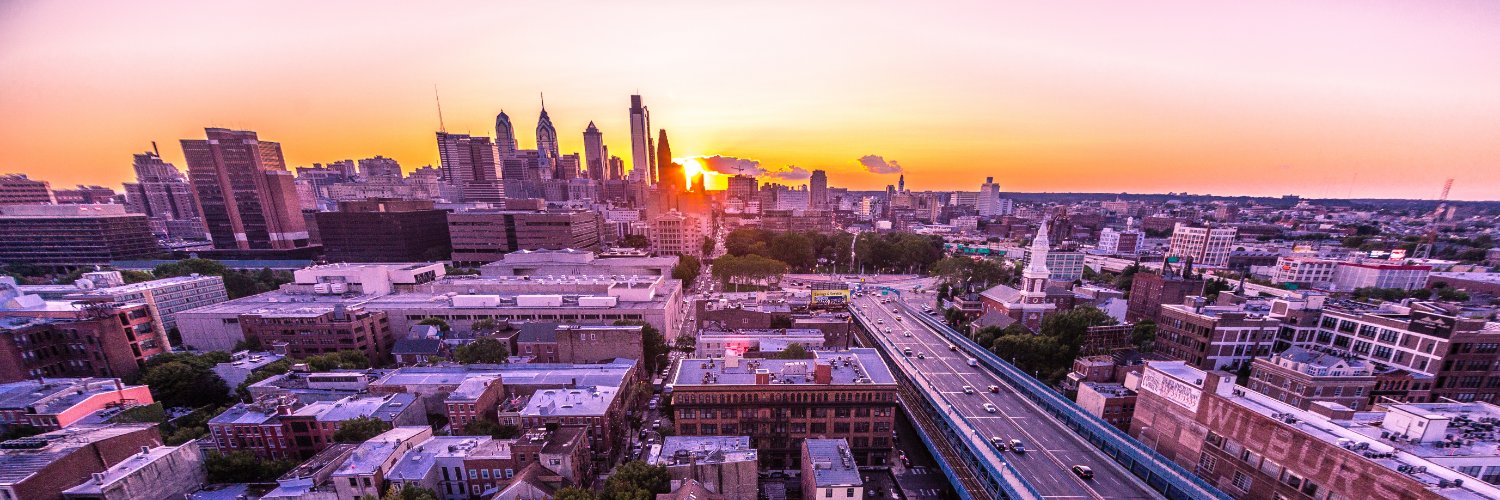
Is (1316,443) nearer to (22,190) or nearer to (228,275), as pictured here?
(228,275)

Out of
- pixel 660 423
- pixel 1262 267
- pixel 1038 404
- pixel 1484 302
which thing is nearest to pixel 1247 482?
pixel 1038 404

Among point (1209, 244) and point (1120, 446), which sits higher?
A: point (1209, 244)

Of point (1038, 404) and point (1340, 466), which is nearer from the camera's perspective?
point (1340, 466)

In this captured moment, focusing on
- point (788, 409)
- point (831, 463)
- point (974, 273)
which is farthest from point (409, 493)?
point (974, 273)

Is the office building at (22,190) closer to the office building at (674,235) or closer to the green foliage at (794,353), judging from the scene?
the office building at (674,235)

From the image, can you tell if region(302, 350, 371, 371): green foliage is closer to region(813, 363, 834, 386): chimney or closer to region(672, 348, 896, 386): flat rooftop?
region(672, 348, 896, 386): flat rooftop

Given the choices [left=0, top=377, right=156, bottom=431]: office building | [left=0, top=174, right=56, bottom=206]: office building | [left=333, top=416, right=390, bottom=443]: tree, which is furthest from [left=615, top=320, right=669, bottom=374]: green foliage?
[left=0, top=174, right=56, bottom=206]: office building

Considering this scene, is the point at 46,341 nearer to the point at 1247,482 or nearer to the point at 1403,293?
the point at 1247,482
